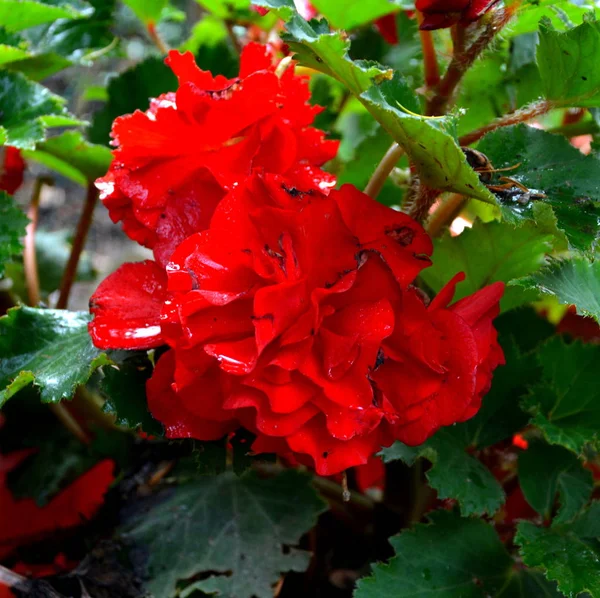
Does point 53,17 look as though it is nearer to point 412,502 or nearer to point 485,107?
point 485,107

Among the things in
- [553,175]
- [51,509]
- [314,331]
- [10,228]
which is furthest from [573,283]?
[51,509]

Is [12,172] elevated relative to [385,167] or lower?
lower

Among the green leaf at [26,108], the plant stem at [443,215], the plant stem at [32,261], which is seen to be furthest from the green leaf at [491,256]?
the plant stem at [32,261]

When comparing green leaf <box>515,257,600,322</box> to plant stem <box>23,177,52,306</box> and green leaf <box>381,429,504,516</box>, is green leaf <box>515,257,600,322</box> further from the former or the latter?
plant stem <box>23,177,52,306</box>

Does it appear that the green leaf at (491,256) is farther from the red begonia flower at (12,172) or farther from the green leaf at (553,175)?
the red begonia flower at (12,172)

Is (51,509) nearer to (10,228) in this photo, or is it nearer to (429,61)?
(10,228)
